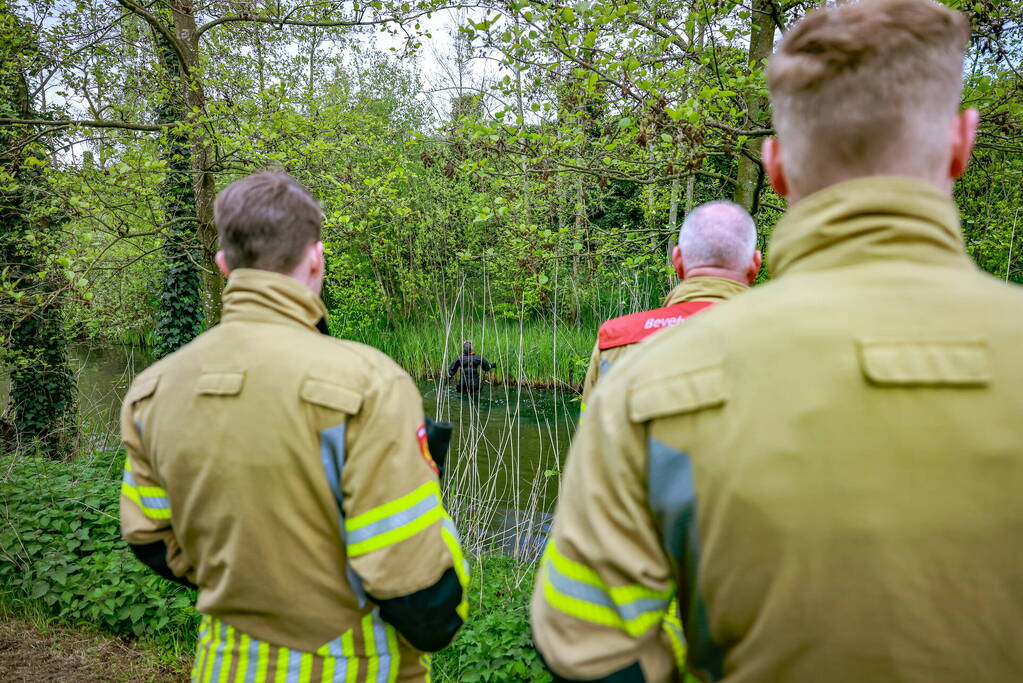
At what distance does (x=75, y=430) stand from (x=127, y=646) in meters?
3.91

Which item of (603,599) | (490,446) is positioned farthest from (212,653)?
(490,446)

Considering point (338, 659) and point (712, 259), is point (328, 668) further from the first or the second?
point (712, 259)

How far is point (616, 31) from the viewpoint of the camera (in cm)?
415

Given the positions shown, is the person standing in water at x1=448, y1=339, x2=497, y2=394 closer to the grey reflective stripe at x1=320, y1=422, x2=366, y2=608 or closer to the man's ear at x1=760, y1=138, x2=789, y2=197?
the grey reflective stripe at x1=320, y1=422, x2=366, y2=608

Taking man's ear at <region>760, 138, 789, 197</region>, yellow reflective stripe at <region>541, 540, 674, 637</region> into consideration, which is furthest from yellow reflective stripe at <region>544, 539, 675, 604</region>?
man's ear at <region>760, 138, 789, 197</region>

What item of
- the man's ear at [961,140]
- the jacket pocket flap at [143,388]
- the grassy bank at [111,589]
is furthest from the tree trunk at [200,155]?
the man's ear at [961,140]

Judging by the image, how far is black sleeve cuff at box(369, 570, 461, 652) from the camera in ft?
4.50

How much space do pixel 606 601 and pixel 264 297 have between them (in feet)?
3.37

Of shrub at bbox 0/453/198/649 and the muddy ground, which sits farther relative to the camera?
shrub at bbox 0/453/198/649

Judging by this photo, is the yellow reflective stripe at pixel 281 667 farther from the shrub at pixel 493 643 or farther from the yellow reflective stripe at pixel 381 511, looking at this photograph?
the shrub at pixel 493 643

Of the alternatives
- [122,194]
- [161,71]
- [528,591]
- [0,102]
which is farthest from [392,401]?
[0,102]

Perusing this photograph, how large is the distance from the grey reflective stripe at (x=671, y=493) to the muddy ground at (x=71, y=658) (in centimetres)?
346

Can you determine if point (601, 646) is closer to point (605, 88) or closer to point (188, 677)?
point (188, 677)

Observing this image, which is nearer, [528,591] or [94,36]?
[528,591]
